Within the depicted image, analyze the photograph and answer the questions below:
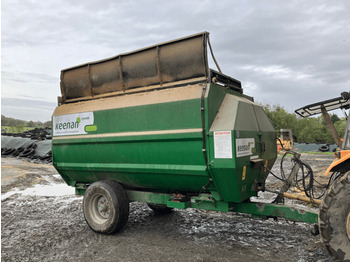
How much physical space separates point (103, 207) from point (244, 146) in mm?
2810

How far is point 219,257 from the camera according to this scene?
13.3ft

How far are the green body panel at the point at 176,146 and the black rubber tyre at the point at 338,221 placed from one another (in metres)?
1.21

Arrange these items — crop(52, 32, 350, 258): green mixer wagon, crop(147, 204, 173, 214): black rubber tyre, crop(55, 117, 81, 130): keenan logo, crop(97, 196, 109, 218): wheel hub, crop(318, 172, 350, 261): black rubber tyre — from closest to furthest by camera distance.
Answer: crop(318, 172, 350, 261): black rubber tyre < crop(52, 32, 350, 258): green mixer wagon < crop(97, 196, 109, 218): wheel hub < crop(55, 117, 81, 130): keenan logo < crop(147, 204, 173, 214): black rubber tyre

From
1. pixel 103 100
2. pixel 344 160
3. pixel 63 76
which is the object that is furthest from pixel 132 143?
pixel 344 160

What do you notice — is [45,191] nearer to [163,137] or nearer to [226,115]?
[163,137]

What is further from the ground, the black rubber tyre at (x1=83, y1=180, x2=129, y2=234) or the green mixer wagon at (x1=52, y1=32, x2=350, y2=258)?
the green mixer wagon at (x1=52, y1=32, x2=350, y2=258)

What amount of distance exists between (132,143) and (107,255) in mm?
1779

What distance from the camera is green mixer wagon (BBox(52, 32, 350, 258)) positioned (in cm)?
423

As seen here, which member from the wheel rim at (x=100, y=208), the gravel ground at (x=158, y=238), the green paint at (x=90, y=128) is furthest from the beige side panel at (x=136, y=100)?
the gravel ground at (x=158, y=238)

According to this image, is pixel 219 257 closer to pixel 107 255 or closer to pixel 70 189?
pixel 107 255

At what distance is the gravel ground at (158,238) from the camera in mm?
4184

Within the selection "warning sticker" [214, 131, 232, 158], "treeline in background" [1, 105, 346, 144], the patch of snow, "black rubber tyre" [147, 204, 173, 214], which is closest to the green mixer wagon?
"warning sticker" [214, 131, 232, 158]

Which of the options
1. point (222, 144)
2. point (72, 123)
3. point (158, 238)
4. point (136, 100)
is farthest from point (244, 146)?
point (72, 123)

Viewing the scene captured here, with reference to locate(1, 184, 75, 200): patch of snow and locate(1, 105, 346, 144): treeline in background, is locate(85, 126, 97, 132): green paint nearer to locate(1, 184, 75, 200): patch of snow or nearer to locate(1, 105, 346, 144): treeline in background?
locate(1, 184, 75, 200): patch of snow
